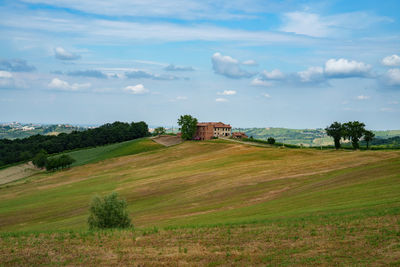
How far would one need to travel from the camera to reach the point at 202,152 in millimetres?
116000

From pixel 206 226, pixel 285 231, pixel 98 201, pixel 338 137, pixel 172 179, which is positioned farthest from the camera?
pixel 338 137

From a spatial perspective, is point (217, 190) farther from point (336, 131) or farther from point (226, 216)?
point (336, 131)

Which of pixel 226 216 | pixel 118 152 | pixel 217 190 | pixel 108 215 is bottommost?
pixel 226 216

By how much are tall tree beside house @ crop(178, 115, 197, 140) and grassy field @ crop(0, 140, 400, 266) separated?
226ft

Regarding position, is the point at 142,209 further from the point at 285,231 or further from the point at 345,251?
the point at 345,251

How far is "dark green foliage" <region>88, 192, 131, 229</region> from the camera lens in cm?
3609

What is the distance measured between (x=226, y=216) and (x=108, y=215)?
12.3m

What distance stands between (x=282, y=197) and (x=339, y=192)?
7007 millimetres

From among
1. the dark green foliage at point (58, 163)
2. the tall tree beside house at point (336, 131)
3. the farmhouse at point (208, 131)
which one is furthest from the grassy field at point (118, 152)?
the tall tree beside house at point (336, 131)

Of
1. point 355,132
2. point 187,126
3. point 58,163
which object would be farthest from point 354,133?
point 58,163

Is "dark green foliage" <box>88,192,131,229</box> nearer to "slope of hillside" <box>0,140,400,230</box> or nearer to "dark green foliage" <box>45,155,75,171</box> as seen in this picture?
"slope of hillside" <box>0,140,400,230</box>

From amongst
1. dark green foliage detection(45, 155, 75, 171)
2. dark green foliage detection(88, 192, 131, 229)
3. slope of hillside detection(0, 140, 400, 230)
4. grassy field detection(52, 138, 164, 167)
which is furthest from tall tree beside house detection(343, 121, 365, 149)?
dark green foliage detection(45, 155, 75, 171)

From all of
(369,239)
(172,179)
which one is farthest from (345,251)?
(172,179)

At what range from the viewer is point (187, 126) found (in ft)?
527
